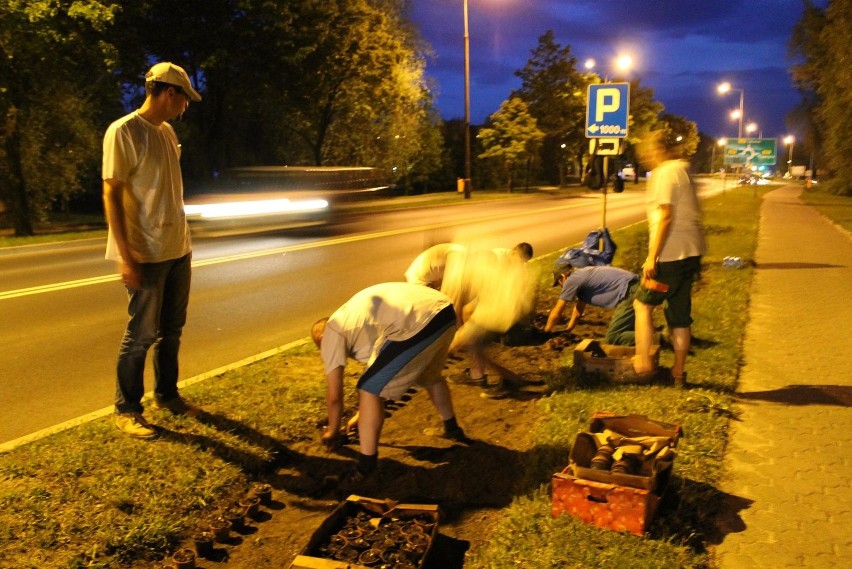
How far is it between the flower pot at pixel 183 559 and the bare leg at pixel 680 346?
372 cm

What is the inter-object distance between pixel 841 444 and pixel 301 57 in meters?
26.5

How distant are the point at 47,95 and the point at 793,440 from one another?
74.7 feet

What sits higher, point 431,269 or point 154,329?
point 431,269

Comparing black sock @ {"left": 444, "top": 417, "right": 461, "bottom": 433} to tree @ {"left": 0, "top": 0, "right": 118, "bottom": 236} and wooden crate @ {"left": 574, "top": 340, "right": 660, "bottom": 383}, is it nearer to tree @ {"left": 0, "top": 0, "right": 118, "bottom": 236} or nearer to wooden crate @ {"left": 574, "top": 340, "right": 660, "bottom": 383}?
wooden crate @ {"left": 574, "top": 340, "right": 660, "bottom": 383}

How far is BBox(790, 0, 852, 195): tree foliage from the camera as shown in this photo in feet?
95.9

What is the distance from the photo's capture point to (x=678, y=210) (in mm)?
5375

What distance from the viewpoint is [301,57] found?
28141 mm

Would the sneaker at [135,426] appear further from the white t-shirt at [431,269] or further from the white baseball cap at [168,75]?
the white baseball cap at [168,75]

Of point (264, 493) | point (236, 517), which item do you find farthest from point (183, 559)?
point (264, 493)

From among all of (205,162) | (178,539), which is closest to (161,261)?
(178,539)

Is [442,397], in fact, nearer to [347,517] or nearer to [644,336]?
[347,517]

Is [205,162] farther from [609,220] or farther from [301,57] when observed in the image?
[609,220]

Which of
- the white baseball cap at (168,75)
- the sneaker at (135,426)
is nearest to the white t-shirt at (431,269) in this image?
the white baseball cap at (168,75)

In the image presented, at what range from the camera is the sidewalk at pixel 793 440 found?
342 cm
